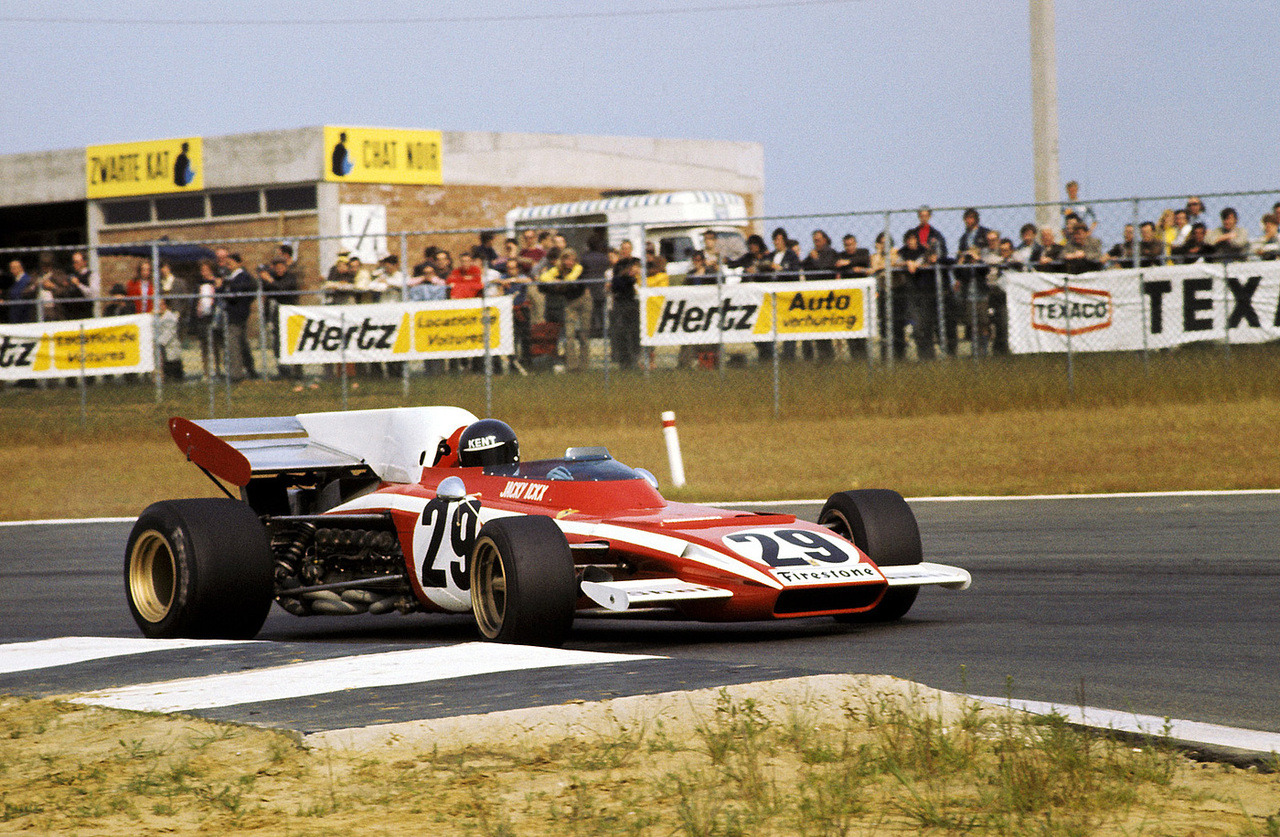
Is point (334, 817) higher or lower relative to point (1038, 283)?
lower

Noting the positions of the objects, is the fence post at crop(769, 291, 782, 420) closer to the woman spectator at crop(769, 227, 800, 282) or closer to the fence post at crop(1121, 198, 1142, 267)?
the woman spectator at crop(769, 227, 800, 282)

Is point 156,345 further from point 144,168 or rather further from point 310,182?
point 144,168

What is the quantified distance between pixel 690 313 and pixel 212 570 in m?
11.9

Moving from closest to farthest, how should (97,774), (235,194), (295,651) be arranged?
(97,774)
(295,651)
(235,194)

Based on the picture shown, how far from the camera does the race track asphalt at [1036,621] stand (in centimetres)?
616

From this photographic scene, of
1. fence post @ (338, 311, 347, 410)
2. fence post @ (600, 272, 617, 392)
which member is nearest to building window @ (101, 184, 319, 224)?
fence post @ (338, 311, 347, 410)

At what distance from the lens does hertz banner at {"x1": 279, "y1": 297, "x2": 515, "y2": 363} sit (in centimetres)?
1980

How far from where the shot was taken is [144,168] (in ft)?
135

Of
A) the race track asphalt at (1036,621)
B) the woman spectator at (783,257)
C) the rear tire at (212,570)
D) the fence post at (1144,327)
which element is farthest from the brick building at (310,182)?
the rear tire at (212,570)

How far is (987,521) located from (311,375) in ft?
34.3

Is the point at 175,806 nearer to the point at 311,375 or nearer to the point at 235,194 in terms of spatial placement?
the point at 311,375

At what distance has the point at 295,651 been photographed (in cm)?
676

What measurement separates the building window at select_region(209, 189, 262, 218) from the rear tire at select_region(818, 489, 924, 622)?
111 feet

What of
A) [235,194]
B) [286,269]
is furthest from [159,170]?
[286,269]
